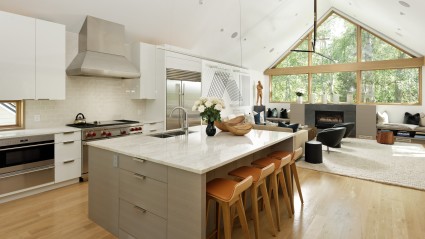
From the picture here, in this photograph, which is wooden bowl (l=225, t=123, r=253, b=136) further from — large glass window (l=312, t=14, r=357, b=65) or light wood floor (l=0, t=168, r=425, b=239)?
large glass window (l=312, t=14, r=357, b=65)

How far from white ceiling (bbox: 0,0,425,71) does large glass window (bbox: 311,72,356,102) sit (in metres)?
1.70

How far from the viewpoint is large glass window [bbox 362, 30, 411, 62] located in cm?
823

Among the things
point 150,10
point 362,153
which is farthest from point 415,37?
point 150,10

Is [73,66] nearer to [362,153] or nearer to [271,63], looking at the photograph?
[362,153]

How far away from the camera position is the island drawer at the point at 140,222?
6.95 ft

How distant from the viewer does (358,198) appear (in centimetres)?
356

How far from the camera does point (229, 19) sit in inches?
242

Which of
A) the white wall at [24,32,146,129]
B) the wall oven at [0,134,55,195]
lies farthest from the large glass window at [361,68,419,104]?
the wall oven at [0,134,55,195]

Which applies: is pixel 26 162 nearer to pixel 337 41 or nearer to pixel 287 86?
pixel 287 86

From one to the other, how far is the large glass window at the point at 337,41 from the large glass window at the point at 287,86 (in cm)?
89

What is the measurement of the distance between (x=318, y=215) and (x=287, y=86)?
815cm

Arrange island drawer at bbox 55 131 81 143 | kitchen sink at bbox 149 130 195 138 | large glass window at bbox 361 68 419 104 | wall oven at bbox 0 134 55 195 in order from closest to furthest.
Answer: kitchen sink at bbox 149 130 195 138 < wall oven at bbox 0 134 55 195 < island drawer at bbox 55 131 81 143 < large glass window at bbox 361 68 419 104

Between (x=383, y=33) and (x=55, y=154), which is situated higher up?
(x=383, y=33)

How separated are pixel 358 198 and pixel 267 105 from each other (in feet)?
24.8
